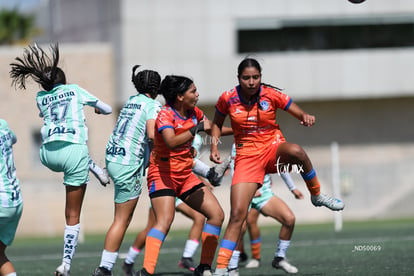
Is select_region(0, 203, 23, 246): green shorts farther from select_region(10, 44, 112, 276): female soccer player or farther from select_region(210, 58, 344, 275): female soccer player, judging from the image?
select_region(210, 58, 344, 275): female soccer player

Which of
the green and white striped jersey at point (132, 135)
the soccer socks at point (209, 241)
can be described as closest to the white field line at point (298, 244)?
the green and white striped jersey at point (132, 135)

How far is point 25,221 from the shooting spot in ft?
78.8

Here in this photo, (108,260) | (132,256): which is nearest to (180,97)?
(108,260)

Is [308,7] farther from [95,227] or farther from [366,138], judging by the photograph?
[95,227]

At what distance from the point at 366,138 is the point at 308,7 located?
5360 millimetres

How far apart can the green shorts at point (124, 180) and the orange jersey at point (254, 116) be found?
1087 mm

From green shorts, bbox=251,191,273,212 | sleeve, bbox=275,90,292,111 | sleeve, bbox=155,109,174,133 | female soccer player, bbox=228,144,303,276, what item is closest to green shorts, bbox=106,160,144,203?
sleeve, bbox=155,109,174,133

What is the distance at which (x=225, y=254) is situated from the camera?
8.71m

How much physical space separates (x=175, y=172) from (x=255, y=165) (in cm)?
79

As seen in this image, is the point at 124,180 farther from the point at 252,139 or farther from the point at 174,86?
the point at 252,139

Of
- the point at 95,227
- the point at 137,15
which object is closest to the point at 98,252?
the point at 95,227

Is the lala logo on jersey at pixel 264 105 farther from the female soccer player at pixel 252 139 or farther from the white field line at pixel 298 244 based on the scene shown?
the white field line at pixel 298 244

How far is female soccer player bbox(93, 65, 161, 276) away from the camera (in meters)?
9.25

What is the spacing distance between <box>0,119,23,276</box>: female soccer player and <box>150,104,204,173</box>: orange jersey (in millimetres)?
1676
